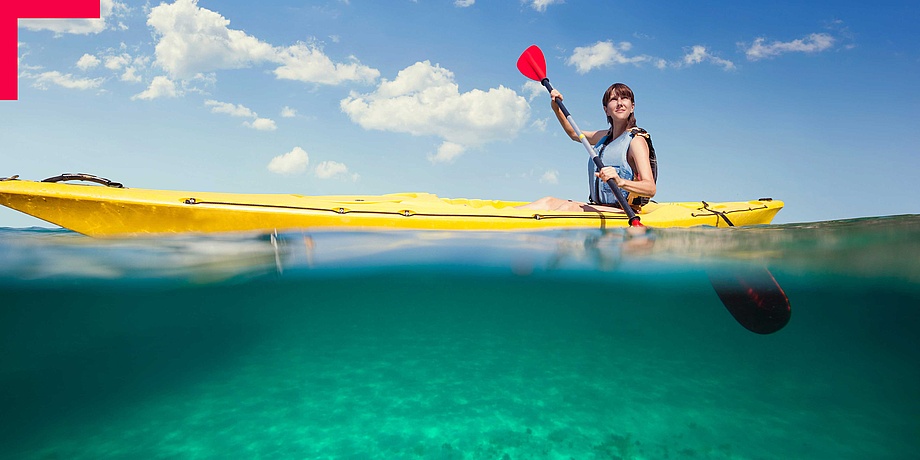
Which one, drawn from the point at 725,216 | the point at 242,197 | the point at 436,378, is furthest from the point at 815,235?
the point at 242,197

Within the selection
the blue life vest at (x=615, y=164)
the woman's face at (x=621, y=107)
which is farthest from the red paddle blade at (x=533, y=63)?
the woman's face at (x=621, y=107)

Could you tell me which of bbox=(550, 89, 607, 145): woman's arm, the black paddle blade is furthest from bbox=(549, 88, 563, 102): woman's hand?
the black paddle blade

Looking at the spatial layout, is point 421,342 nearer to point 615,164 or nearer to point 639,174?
point 615,164

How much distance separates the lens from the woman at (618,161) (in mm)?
4270

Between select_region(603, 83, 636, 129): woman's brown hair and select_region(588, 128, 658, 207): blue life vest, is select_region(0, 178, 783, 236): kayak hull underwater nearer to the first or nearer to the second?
select_region(588, 128, 658, 207): blue life vest

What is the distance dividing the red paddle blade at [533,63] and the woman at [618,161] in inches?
56.3

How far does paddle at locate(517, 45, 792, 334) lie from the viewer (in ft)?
20.4

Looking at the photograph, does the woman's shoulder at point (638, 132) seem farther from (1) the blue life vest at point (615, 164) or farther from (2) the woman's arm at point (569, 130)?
(2) the woman's arm at point (569, 130)

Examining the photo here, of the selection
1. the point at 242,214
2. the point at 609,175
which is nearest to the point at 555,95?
the point at 609,175

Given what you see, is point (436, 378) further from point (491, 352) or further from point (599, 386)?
point (491, 352)

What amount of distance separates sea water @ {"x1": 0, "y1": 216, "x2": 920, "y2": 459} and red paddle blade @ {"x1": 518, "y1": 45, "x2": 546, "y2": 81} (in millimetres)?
2386

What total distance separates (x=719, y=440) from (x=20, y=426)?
28.6 feet

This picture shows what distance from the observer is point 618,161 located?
179 inches

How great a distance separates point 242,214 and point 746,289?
23.3 feet
